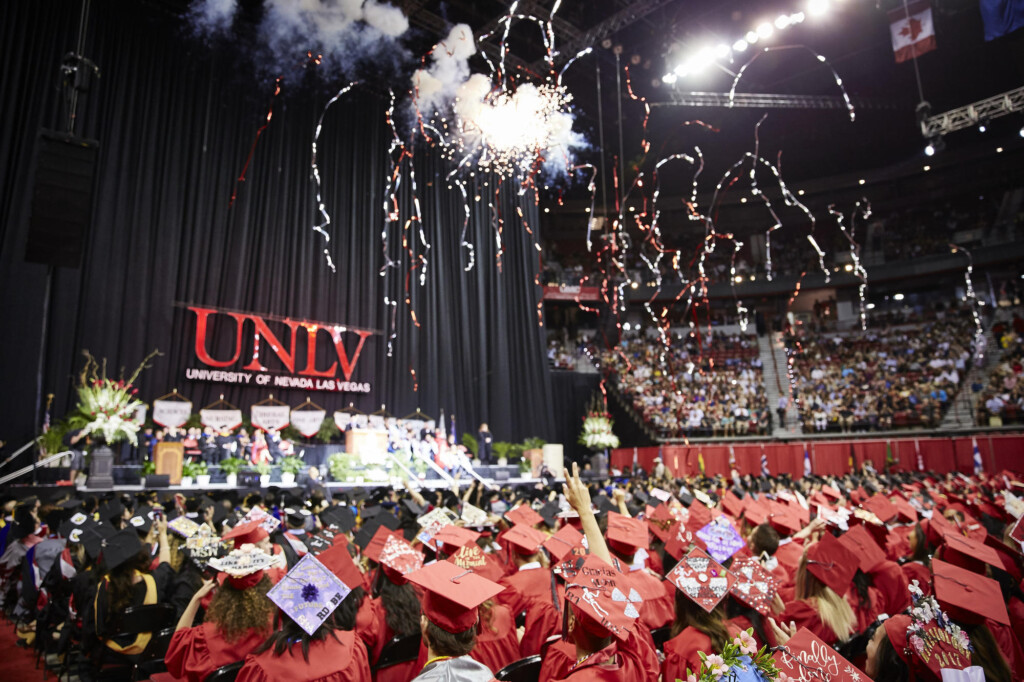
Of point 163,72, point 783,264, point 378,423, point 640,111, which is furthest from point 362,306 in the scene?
point 783,264

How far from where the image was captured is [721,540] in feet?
11.7

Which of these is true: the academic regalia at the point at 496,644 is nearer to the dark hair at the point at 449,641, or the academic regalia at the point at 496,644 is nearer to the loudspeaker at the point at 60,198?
the dark hair at the point at 449,641

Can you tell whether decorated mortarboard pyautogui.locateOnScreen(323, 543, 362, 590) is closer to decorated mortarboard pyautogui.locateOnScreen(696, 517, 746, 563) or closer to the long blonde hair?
decorated mortarboard pyautogui.locateOnScreen(696, 517, 746, 563)

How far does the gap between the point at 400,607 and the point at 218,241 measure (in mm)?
14690

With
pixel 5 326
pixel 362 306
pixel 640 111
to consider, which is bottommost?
pixel 5 326

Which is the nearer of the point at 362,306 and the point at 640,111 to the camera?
the point at 362,306

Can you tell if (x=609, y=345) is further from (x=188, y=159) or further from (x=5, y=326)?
(x=5, y=326)

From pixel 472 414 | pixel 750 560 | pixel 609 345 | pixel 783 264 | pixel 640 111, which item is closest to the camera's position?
pixel 750 560

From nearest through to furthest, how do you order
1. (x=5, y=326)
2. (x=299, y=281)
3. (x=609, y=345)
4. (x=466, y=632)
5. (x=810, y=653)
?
(x=810, y=653) < (x=466, y=632) < (x=5, y=326) < (x=299, y=281) < (x=609, y=345)

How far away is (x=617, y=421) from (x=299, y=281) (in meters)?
12.0

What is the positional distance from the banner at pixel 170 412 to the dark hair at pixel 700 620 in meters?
13.2

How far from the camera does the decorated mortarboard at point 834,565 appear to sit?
3.11 m

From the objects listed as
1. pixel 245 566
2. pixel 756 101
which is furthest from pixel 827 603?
pixel 756 101

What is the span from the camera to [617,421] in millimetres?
23203
